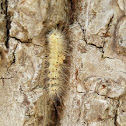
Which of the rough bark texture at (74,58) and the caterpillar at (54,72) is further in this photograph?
the caterpillar at (54,72)

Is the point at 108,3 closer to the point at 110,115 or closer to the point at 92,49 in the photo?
the point at 92,49

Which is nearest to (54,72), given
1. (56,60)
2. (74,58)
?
(56,60)

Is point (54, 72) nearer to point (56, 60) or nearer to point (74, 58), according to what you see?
point (56, 60)

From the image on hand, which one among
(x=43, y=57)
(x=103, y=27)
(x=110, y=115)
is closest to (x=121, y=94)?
(x=110, y=115)

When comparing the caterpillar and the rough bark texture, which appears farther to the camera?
the caterpillar
